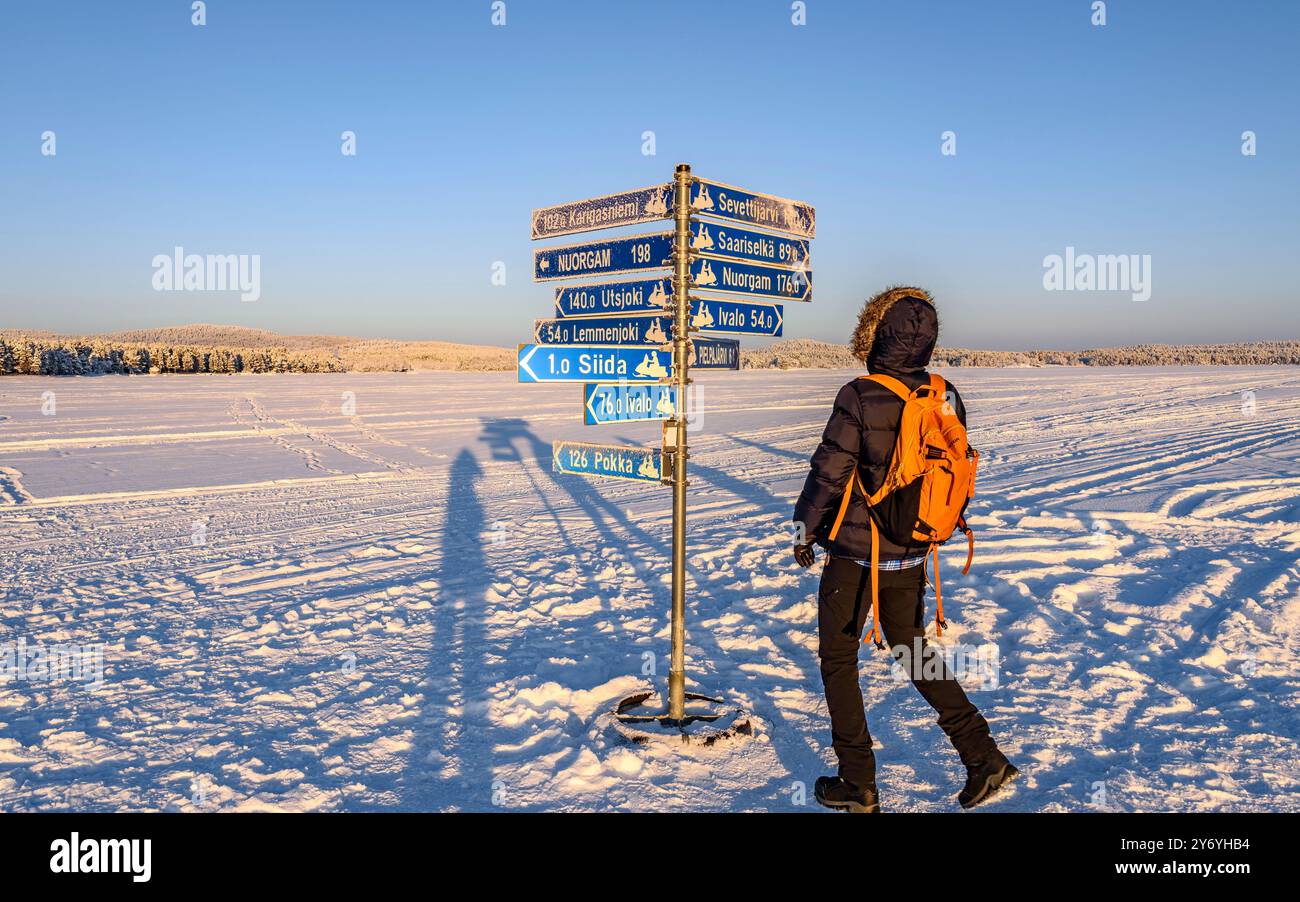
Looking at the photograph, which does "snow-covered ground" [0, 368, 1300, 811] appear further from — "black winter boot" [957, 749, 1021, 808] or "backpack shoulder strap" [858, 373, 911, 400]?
"backpack shoulder strap" [858, 373, 911, 400]

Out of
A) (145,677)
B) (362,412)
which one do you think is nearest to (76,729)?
(145,677)

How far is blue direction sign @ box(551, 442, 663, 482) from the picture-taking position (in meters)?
3.84

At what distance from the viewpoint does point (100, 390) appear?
31.9 m

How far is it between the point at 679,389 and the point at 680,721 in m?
1.69

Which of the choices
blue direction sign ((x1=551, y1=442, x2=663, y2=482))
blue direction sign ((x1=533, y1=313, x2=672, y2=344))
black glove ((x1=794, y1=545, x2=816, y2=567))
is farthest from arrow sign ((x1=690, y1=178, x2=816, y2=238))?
black glove ((x1=794, y1=545, x2=816, y2=567))

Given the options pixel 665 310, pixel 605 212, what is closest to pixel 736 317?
pixel 665 310

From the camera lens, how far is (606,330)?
13.6 feet

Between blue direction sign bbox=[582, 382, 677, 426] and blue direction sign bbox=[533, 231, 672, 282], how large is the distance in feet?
2.05

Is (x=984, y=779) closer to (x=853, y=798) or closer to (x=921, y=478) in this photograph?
(x=853, y=798)

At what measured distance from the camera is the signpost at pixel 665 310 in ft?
12.2

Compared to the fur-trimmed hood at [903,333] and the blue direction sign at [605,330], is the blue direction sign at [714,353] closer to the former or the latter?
the blue direction sign at [605,330]

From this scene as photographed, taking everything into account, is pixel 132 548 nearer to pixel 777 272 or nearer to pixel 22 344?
pixel 777 272

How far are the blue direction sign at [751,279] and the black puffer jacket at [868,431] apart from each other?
1.04m

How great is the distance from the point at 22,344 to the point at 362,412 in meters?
37.9
